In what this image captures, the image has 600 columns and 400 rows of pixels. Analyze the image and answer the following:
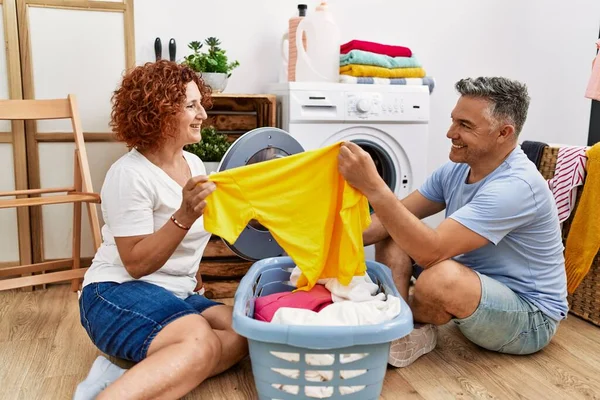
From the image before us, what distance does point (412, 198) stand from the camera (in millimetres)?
2070

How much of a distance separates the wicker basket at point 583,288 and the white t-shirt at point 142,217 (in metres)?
1.44

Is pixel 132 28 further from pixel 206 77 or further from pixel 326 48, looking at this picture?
pixel 326 48

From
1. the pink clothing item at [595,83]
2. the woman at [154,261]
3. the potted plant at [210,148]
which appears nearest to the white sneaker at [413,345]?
the woman at [154,261]

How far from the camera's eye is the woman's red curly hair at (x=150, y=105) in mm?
1567

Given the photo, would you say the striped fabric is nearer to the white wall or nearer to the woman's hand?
the white wall

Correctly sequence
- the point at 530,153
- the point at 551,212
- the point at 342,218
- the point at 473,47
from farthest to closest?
1. the point at 473,47
2. the point at 530,153
3. the point at 551,212
4. the point at 342,218

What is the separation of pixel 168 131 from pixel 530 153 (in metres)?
1.56

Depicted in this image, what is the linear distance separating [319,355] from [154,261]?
496mm

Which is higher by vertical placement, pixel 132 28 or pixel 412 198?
pixel 132 28

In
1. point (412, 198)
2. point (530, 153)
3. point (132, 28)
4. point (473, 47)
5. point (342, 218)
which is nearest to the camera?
point (342, 218)

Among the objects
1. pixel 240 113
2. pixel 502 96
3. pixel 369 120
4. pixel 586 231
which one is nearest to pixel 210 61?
pixel 240 113

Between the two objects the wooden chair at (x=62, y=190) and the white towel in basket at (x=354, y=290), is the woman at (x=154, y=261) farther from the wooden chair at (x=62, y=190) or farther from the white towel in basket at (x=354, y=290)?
the wooden chair at (x=62, y=190)

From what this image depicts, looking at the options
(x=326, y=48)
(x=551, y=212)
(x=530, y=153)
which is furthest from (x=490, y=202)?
(x=326, y=48)

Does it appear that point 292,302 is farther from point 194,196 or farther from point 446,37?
point 446,37
